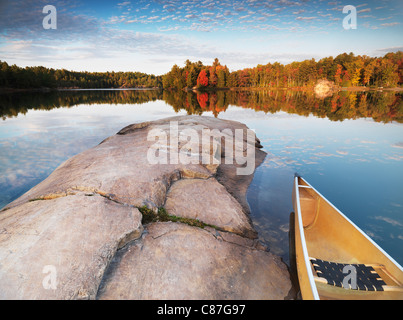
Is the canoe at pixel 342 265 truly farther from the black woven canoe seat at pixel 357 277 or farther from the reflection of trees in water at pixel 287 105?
the reflection of trees in water at pixel 287 105

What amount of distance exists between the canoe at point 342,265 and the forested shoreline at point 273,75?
392 feet

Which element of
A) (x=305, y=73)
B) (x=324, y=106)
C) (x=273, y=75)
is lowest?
(x=324, y=106)

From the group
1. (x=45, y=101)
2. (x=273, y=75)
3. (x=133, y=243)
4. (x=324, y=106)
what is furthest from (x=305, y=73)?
(x=133, y=243)

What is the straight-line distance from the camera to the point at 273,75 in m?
137

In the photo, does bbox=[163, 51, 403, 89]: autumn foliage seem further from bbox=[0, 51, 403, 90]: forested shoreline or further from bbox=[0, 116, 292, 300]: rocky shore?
bbox=[0, 116, 292, 300]: rocky shore

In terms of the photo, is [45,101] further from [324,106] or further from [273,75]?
[273,75]

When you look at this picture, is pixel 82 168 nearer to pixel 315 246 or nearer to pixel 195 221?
pixel 195 221

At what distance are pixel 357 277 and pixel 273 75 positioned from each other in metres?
150

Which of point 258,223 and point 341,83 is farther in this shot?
point 341,83

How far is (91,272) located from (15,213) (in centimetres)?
344

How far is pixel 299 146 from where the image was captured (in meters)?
16.8

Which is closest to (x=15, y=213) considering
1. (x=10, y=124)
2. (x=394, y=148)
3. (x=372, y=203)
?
(x=372, y=203)

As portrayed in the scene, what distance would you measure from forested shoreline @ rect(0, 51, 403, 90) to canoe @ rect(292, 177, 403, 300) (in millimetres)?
119392

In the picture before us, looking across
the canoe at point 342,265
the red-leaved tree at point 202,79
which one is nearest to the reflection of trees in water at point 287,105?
the canoe at point 342,265
